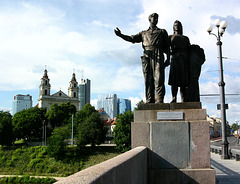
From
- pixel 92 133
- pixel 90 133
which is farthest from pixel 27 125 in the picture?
pixel 92 133

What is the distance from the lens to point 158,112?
620cm

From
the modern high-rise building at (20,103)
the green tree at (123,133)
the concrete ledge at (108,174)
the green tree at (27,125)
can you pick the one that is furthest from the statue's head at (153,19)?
the modern high-rise building at (20,103)

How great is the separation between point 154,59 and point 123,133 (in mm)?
39669

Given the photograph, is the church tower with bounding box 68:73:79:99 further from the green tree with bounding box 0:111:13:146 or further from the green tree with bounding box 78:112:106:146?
the green tree with bounding box 78:112:106:146

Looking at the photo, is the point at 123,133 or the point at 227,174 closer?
the point at 227,174

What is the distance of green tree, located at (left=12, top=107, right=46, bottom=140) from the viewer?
62484 mm

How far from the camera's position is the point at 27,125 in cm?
6366

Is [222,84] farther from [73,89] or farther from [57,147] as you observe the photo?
[73,89]

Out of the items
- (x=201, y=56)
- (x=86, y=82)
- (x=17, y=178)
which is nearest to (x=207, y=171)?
(x=201, y=56)

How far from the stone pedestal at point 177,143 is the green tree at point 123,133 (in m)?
39.3

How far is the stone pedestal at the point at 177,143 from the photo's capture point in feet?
19.0

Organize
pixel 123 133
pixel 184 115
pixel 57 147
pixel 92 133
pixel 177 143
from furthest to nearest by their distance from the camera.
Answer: pixel 92 133
pixel 123 133
pixel 57 147
pixel 184 115
pixel 177 143

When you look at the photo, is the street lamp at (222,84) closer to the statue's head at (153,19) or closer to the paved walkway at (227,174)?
the paved walkway at (227,174)

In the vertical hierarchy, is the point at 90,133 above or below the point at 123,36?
below
